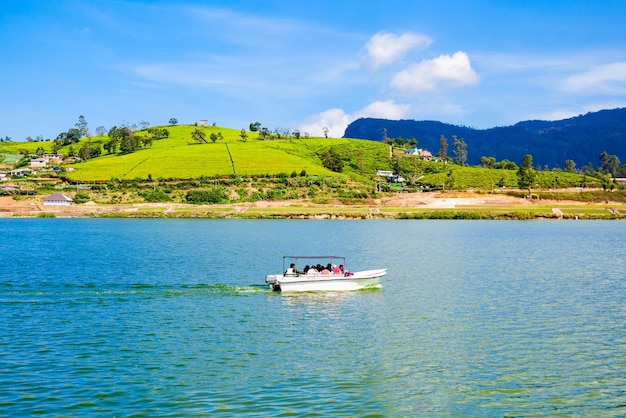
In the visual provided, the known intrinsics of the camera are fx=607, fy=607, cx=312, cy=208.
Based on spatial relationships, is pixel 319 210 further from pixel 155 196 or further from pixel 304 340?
pixel 304 340

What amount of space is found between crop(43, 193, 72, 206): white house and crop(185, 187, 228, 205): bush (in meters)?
33.1

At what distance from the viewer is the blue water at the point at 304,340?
24.5 metres

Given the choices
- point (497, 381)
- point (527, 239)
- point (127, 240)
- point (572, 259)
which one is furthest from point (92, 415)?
point (527, 239)

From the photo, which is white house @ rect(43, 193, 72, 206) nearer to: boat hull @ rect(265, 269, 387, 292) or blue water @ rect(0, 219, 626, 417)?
blue water @ rect(0, 219, 626, 417)

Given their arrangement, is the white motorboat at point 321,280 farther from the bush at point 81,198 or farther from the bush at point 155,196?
the bush at point 81,198

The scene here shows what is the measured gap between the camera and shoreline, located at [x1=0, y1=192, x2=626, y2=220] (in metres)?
160

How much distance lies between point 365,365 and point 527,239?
83.3m

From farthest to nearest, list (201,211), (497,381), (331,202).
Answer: (331,202), (201,211), (497,381)

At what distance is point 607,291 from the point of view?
171 ft

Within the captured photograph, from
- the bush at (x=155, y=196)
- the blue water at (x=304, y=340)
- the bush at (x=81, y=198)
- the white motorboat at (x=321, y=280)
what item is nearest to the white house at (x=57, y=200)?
the bush at (x=81, y=198)

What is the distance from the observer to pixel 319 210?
535 ft

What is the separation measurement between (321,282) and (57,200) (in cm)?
14067

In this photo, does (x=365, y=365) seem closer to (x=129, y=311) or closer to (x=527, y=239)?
(x=129, y=311)

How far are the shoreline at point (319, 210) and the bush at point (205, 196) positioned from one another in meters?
4.29
